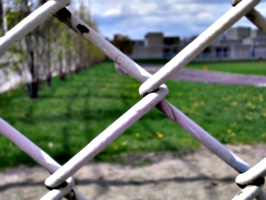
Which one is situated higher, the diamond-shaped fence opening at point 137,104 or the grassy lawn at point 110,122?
the diamond-shaped fence opening at point 137,104

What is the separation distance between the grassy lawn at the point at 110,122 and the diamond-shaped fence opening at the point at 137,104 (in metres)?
2.78

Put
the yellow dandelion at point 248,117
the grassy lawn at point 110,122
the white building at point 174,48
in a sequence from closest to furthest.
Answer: the grassy lawn at point 110,122
the yellow dandelion at point 248,117
the white building at point 174,48

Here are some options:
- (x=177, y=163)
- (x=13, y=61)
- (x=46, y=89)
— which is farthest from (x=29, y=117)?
(x=46, y=89)

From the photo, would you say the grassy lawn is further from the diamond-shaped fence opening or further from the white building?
the white building

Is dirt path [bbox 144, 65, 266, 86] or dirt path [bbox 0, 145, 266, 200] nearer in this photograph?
dirt path [bbox 0, 145, 266, 200]

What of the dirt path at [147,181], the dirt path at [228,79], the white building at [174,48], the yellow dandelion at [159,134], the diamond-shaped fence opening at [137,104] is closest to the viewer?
the diamond-shaped fence opening at [137,104]

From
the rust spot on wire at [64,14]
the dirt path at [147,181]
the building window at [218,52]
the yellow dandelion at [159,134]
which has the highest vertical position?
the rust spot on wire at [64,14]

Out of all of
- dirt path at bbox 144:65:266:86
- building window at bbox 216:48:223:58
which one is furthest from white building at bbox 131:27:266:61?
dirt path at bbox 144:65:266:86

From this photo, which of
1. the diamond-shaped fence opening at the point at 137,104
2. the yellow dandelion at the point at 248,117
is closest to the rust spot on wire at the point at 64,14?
the diamond-shaped fence opening at the point at 137,104

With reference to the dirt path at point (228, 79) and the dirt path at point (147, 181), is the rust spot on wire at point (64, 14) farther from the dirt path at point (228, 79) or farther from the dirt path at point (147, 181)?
the dirt path at point (228, 79)

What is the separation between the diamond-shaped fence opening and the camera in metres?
0.54

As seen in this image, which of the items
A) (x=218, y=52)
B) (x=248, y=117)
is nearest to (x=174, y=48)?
(x=218, y=52)

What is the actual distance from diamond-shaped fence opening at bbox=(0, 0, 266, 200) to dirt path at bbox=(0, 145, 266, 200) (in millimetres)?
1907

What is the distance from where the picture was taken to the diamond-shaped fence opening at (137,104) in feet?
1.77
